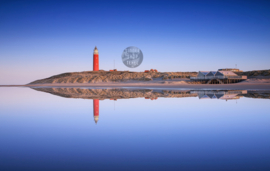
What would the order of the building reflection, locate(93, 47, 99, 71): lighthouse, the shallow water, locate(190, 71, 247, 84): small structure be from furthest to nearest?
1. locate(93, 47, 99, 71): lighthouse
2. locate(190, 71, 247, 84): small structure
3. the building reflection
4. the shallow water

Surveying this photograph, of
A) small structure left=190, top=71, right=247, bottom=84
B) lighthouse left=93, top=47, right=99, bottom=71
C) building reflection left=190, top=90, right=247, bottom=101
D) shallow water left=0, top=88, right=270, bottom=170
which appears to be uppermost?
lighthouse left=93, top=47, right=99, bottom=71

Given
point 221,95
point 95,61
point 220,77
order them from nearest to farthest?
point 221,95 → point 220,77 → point 95,61

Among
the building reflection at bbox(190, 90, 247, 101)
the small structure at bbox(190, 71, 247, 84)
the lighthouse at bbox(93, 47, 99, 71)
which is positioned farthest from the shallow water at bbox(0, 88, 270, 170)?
the lighthouse at bbox(93, 47, 99, 71)

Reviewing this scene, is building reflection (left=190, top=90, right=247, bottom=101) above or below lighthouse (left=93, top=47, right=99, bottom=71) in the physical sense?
below

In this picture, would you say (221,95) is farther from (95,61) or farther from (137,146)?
(95,61)

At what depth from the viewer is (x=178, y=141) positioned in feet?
14.5

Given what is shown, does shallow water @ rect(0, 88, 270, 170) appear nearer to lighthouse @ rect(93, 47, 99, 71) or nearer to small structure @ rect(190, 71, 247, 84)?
small structure @ rect(190, 71, 247, 84)

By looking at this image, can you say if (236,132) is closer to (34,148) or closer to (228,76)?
(34,148)

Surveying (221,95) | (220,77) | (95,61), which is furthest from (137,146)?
(95,61)

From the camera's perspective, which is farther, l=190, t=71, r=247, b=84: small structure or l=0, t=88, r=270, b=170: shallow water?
l=190, t=71, r=247, b=84: small structure

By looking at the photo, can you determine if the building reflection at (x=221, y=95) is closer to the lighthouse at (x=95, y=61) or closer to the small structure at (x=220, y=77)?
the small structure at (x=220, y=77)

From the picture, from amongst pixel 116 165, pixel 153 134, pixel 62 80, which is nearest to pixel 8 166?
pixel 116 165

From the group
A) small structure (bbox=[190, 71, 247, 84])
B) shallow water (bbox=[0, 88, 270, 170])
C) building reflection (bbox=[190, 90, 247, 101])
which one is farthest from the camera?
small structure (bbox=[190, 71, 247, 84])

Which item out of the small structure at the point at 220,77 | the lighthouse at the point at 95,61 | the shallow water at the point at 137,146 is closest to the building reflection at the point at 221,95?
the shallow water at the point at 137,146
